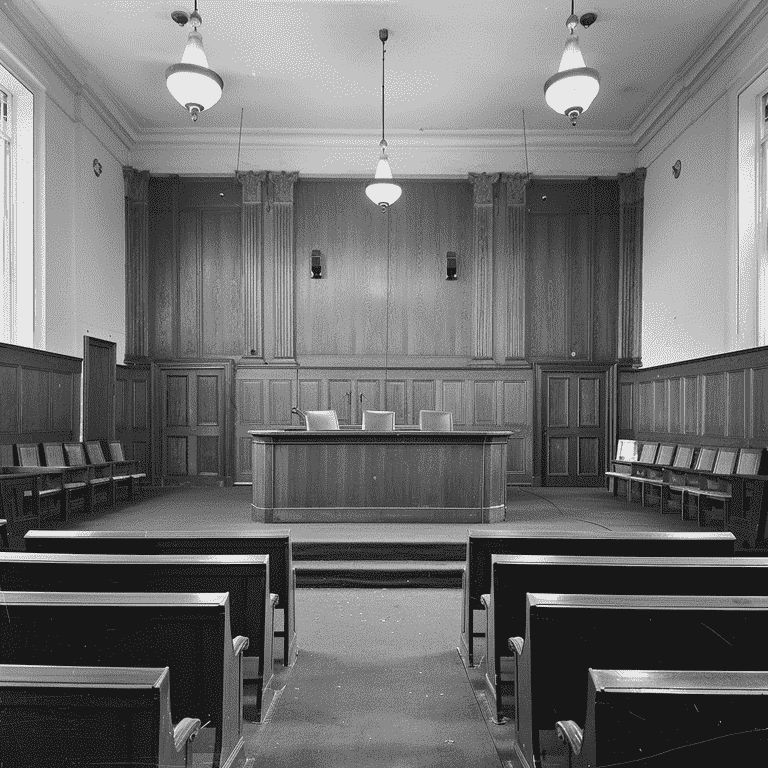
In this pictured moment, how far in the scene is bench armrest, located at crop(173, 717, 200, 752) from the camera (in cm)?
158

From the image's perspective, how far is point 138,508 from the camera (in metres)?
7.82

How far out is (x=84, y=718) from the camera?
1.25 m

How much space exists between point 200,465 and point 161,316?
2369 mm

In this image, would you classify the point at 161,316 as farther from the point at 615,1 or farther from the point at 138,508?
the point at 615,1

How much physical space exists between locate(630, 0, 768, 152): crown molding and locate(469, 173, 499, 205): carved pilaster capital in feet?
7.20

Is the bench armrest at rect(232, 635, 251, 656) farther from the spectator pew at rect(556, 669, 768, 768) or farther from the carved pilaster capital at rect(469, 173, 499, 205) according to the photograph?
the carved pilaster capital at rect(469, 173, 499, 205)

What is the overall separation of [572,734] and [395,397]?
8631 millimetres

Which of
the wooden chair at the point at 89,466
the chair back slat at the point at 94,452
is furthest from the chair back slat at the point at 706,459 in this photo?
the chair back slat at the point at 94,452

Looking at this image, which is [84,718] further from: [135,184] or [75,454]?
[135,184]

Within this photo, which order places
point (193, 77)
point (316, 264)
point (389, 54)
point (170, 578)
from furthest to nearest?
point (316, 264)
point (389, 54)
point (193, 77)
point (170, 578)

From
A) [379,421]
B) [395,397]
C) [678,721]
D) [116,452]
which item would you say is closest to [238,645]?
[678,721]

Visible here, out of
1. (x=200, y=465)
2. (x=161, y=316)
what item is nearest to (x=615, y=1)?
(x=161, y=316)

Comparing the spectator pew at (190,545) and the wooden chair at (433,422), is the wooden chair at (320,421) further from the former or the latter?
the spectator pew at (190,545)

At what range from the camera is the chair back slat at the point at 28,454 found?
6.82 metres
